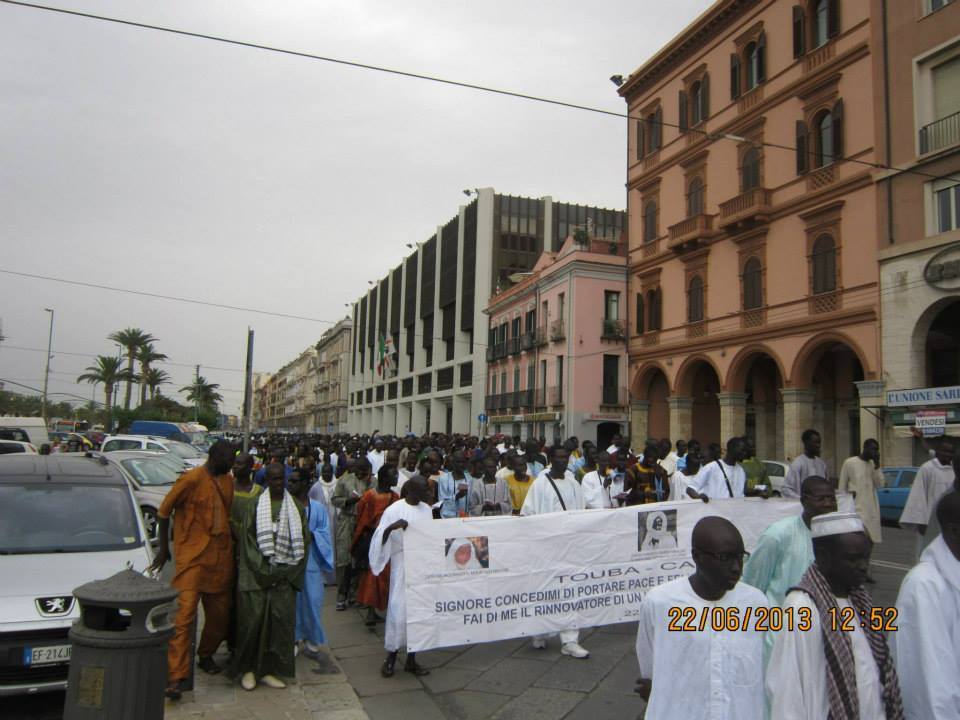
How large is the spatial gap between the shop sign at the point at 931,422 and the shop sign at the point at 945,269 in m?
3.13

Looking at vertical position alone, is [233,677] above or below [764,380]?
below

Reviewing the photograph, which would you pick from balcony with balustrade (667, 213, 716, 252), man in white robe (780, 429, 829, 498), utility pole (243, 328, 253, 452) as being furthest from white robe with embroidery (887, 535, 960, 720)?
balcony with balustrade (667, 213, 716, 252)

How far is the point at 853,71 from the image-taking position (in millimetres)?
21828

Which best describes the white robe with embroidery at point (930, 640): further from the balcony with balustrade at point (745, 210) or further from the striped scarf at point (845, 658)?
the balcony with balustrade at point (745, 210)

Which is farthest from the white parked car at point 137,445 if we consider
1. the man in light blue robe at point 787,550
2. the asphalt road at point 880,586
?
the man in light blue robe at point 787,550

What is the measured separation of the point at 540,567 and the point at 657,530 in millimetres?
1315

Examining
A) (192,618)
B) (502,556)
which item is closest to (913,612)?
(502,556)

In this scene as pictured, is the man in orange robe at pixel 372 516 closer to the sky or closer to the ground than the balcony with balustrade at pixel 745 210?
closer to the ground

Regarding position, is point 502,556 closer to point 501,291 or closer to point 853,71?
point 853,71

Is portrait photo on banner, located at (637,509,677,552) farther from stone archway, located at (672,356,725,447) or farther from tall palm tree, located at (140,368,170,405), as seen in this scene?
tall palm tree, located at (140,368,170,405)

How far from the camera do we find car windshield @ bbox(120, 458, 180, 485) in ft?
45.1

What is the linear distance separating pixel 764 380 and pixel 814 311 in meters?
5.54

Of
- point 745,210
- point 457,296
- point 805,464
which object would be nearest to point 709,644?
point 805,464

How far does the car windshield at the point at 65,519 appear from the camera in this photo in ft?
20.3
